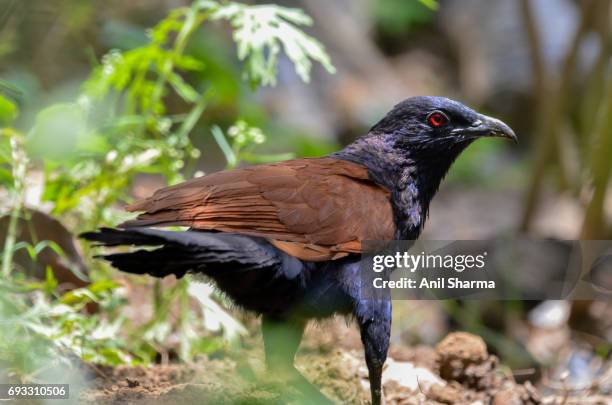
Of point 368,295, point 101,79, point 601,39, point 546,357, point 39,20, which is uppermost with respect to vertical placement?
point 39,20

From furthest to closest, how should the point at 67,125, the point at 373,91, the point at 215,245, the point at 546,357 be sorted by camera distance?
the point at 373,91, the point at 546,357, the point at 67,125, the point at 215,245

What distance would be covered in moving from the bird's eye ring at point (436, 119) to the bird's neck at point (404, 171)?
4.6 inches

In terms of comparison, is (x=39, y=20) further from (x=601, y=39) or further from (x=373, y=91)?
(x=601, y=39)

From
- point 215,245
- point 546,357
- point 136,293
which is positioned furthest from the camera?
point 546,357

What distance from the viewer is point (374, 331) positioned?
310 centimetres

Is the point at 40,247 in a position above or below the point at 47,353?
above

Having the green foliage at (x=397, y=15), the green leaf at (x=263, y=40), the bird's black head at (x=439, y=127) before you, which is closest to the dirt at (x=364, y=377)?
the bird's black head at (x=439, y=127)

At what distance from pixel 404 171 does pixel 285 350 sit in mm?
891

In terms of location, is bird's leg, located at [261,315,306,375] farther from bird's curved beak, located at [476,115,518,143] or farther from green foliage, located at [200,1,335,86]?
green foliage, located at [200,1,335,86]

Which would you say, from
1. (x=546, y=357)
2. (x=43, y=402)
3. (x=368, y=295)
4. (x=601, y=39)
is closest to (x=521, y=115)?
(x=601, y=39)

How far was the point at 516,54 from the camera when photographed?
34.6ft

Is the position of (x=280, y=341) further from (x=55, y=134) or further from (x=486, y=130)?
(x=55, y=134)

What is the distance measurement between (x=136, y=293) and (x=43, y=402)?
1.92 metres

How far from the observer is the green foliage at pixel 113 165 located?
358 centimetres
